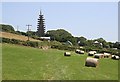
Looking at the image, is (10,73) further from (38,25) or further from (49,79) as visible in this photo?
(38,25)

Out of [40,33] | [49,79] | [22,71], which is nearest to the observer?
[49,79]

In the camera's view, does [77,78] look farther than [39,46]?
No

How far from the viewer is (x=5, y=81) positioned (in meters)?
20.7

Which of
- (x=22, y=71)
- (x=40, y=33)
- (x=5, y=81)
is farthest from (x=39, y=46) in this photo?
(x=40, y=33)

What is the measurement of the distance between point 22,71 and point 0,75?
312 cm

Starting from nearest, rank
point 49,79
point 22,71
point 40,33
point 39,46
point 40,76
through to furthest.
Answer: point 49,79
point 40,76
point 22,71
point 39,46
point 40,33

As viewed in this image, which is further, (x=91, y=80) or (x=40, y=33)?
(x=40, y=33)

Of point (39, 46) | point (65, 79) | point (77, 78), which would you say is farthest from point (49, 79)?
point (39, 46)

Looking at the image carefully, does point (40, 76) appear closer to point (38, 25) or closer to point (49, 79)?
point (49, 79)

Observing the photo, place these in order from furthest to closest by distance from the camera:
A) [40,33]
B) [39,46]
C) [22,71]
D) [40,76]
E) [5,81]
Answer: [40,33], [39,46], [22,71], [40,76], [5,81]

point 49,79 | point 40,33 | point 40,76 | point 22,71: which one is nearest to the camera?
point 49,79

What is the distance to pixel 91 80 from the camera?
24.3m

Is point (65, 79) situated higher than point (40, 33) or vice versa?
point (40, 33)

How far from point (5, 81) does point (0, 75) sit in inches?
70.6
